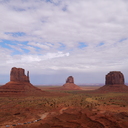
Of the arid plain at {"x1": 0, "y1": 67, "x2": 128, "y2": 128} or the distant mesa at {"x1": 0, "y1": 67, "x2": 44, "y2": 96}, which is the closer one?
→ the arid plain at {"x1": 0, "y1": 67, "x2": 128, "y2": 128}

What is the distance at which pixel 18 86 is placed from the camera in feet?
176

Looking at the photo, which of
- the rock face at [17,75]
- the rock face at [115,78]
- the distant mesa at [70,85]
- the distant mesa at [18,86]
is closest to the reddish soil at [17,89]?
the distant mesa at [18,86]

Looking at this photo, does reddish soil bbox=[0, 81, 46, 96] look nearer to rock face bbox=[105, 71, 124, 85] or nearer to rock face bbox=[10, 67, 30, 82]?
rock face bbox=[10, 67, 30, 82]

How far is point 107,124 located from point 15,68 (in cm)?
5269

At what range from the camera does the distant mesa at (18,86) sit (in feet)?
164

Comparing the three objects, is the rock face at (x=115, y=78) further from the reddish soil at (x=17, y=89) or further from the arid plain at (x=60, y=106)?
the reddish soil at (x=17, y=89)

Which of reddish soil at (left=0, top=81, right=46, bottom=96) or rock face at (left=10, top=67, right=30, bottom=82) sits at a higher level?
rock face at (left=10, top=67, right=30, bottom=82)

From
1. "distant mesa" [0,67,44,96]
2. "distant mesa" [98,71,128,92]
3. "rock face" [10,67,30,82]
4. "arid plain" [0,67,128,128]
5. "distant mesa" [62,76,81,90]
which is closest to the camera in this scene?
"arid plain" [0,67,128,128]

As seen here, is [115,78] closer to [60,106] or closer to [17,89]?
[17,89]

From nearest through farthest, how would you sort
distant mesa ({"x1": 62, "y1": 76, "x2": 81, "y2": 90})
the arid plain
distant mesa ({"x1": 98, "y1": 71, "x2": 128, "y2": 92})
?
the arid plain → distant mesa ({"x1": 98, "y1": 71, "x2": 128, "y2": 92}) → distant mesa ({"x1": 62, "y1": 76, "x2": 81, "y2": 90})

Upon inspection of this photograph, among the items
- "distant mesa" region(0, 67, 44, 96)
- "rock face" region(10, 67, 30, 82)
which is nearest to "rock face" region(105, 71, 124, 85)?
"distant mesa" region(0, 67, 44, 96)

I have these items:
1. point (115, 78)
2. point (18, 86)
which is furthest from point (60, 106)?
point (115, 78)

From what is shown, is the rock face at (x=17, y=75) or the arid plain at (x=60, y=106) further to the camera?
the rock face at (x=17, y=75)

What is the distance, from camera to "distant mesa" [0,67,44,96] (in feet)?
164
